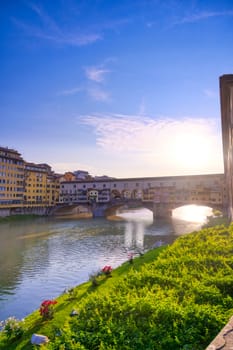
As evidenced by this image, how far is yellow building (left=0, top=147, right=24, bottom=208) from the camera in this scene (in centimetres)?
7181

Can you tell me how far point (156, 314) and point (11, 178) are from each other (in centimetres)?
7431

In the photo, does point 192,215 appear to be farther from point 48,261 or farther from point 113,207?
point 48,261

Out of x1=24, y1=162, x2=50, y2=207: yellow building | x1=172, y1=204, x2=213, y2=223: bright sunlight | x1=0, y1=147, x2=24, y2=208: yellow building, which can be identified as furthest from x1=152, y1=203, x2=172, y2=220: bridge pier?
x1=0, y1=147, x2=24, y2=208: yellow building

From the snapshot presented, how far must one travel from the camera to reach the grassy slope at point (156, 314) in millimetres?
5387

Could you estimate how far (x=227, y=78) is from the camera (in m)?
24.5

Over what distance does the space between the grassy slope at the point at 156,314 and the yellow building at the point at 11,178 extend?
67266 mm

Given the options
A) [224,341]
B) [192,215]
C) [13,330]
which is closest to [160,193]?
[192,215]

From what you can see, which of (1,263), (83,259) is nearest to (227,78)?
(83,259)

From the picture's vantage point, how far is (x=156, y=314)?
596 centimetres

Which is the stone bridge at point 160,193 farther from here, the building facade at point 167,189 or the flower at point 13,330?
the flower at point 13,330

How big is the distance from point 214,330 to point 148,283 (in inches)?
114

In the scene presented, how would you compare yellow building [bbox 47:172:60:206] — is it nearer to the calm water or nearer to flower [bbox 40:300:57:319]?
the calm water

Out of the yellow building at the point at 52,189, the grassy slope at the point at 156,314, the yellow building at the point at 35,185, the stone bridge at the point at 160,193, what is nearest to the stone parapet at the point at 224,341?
the grassy slope at the point at 156,314

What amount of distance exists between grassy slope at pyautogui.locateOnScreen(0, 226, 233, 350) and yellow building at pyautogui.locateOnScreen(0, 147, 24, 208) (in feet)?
221
